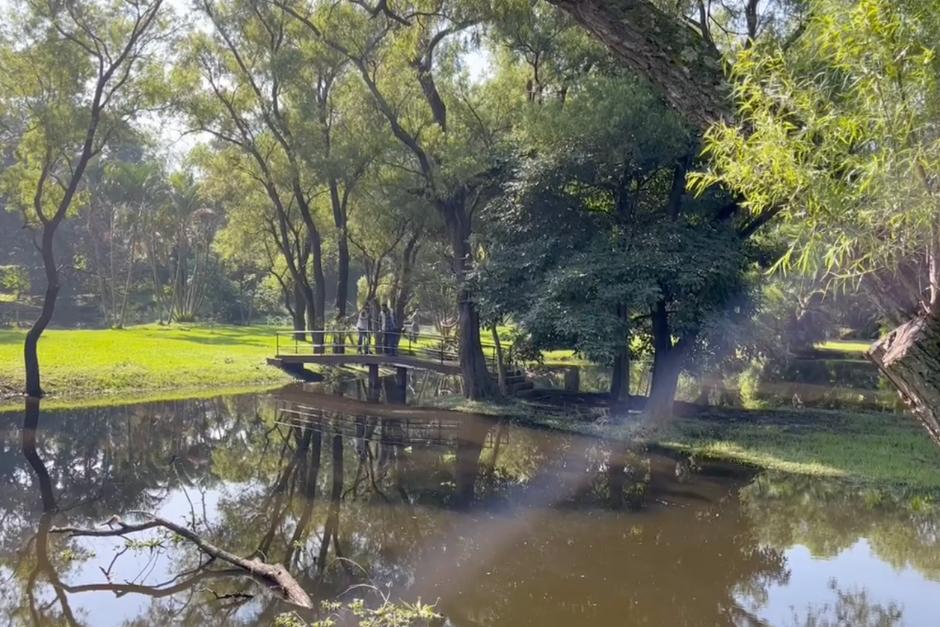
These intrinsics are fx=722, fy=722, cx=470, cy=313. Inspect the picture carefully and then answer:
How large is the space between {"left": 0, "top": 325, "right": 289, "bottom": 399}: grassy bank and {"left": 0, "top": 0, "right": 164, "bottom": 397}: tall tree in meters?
1.49

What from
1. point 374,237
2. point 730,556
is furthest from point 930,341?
point 374,237

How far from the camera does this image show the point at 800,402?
74.3ft

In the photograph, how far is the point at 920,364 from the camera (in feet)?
11.5

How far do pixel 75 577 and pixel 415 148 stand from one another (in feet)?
49.6

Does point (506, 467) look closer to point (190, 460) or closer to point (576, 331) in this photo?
point (576, 331)

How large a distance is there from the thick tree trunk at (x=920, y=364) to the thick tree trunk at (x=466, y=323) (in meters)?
17.2

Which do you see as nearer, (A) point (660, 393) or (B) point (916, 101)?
(B) point (916, 101)

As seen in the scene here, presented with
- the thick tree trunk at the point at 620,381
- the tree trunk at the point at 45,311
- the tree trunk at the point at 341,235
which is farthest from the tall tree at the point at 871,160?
the tree trunk at the point at 341,235

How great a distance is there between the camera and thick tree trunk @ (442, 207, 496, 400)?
69.4ft

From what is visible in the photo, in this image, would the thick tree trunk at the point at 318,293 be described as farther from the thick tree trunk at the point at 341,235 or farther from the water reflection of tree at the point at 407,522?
the water reflection of tree at the point at 407,522

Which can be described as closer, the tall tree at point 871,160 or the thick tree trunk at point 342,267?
the tall tree at point 871,160

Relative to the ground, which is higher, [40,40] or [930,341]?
[40,40]

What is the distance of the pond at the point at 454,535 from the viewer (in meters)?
7.21

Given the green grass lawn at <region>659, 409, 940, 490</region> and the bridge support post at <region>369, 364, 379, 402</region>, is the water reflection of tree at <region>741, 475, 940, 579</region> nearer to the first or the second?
the green grass lawn at <region>659, 409, 940, 490</region>
